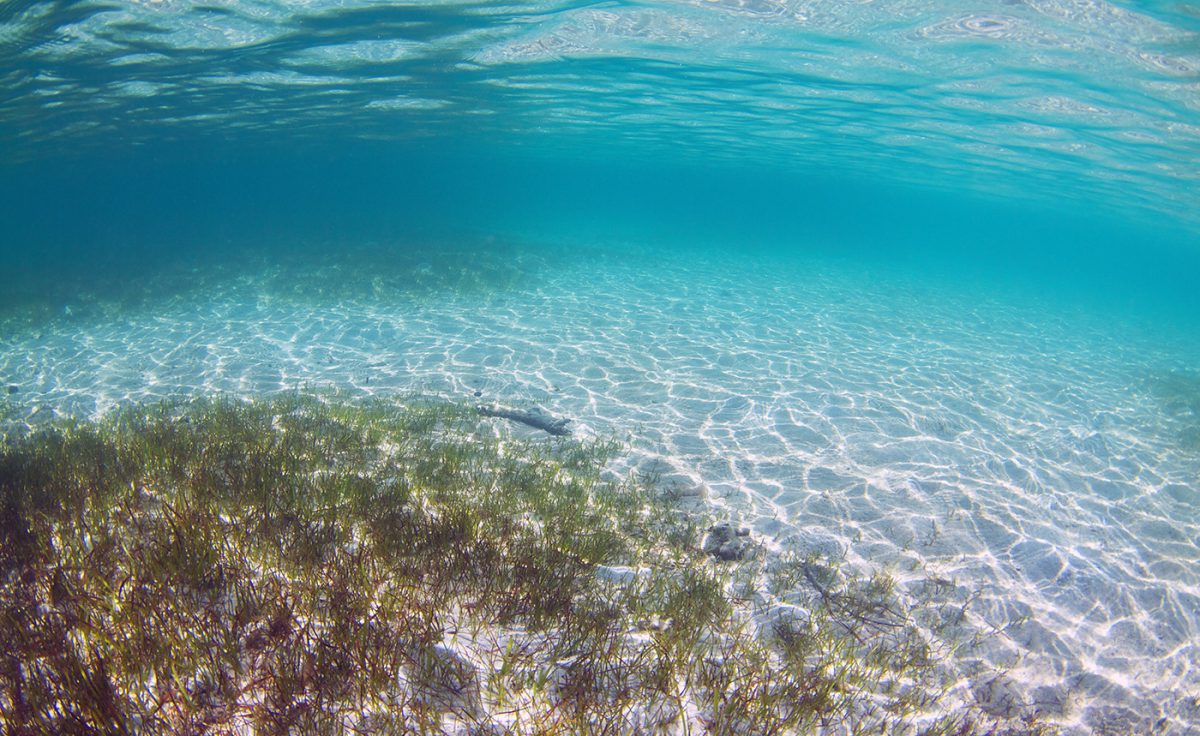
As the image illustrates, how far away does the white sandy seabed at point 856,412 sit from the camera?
539 cm

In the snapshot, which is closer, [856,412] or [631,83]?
[856,412]

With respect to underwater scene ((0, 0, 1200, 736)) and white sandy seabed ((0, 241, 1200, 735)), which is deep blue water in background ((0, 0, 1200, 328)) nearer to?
underwater scene ((0, 0, 1200, 736))

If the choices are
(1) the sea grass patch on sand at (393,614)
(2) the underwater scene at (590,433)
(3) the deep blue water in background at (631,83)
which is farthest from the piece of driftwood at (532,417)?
(3) the deep blue water in background at (631,83)

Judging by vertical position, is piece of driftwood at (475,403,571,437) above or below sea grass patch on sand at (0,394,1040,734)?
below

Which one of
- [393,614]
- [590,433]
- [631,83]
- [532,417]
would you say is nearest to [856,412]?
[590,433]

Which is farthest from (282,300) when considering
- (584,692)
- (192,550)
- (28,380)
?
(584,692)

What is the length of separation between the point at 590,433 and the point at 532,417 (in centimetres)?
98

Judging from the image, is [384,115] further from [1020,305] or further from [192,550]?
[1020,305]

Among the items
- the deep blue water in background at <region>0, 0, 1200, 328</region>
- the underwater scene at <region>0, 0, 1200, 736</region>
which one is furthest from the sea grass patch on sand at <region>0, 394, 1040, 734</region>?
the deep blue water in background at <region>0, 0, 1200, 328</region>

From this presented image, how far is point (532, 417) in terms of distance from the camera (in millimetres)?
8898

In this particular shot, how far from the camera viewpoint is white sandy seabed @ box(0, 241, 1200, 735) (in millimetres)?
5395

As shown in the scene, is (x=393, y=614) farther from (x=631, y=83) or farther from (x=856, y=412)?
(x=631, y=83)

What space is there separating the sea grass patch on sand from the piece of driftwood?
2.70 metres

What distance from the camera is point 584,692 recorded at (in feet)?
9.83
